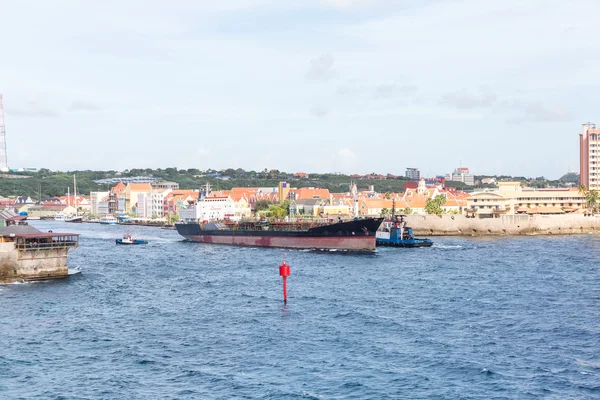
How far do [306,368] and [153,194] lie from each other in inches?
6902

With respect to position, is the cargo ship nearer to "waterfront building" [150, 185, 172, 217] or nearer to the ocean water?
the ocean water

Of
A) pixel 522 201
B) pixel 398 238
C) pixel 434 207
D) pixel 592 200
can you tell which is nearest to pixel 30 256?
pixel 398 238

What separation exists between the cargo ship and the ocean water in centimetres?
1821

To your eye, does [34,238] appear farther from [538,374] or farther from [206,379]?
[538,374]

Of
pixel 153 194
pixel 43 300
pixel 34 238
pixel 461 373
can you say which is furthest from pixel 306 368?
pixel 153 194

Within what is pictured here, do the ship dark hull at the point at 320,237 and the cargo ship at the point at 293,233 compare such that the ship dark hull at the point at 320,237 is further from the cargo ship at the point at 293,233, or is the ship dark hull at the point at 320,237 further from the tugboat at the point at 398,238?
the tugboat at the point at 398,238

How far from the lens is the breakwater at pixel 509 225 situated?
107312 mm

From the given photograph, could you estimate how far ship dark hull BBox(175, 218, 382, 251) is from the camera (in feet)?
262

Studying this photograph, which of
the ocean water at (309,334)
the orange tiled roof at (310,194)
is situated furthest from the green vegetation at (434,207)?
the ocean water at (309,334)

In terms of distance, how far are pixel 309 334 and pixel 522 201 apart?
354 feet

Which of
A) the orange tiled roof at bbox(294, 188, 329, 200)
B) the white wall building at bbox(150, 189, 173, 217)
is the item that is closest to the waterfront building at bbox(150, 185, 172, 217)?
the white wall building at bbox(150, 189, 173, 217)

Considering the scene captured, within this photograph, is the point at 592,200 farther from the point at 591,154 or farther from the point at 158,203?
the point at 158,203

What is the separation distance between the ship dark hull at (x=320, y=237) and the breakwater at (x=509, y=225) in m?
30.8

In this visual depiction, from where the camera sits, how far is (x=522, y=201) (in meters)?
134
